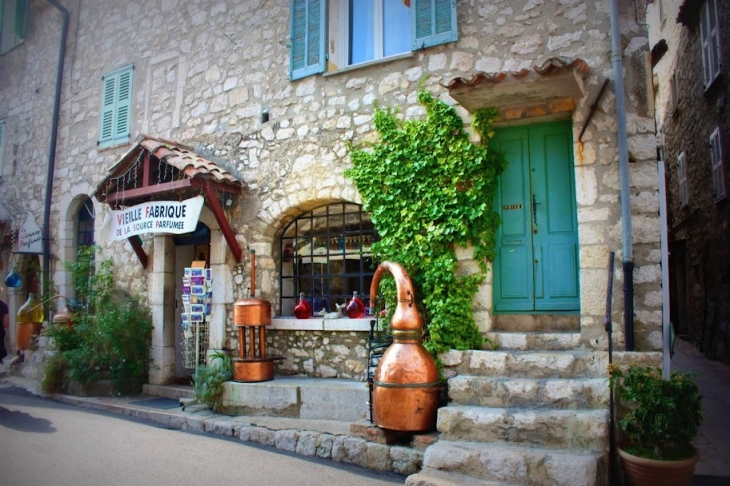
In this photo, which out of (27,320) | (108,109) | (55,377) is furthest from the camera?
(27,320)

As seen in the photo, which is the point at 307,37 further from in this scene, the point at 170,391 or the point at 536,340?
the point at 170,391

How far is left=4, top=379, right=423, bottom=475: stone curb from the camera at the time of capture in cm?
469

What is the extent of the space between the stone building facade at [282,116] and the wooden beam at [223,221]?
0.10 metres

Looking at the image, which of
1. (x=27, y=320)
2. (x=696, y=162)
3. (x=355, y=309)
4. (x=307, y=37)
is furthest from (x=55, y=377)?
(x=696, y=162)

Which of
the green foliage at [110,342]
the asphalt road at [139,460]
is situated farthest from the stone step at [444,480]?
the green foliage at [110,342]

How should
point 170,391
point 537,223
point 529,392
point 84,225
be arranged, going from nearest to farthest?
point 529,392 < point 537,223 < point 170,391 < point 84,225

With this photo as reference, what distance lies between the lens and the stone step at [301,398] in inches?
230

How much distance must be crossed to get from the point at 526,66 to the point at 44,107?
9287 mm

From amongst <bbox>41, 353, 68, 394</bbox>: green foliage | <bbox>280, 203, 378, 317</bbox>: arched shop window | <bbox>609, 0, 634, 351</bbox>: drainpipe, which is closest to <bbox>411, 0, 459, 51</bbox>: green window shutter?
<bbox>609, 0, 634, 351</bbox>: drainpipe

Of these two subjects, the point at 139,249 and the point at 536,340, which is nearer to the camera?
the point at 536,340

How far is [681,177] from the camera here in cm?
1311

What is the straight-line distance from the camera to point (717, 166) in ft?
33.3

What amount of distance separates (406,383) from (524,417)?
991 mm

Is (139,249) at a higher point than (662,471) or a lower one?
higher
